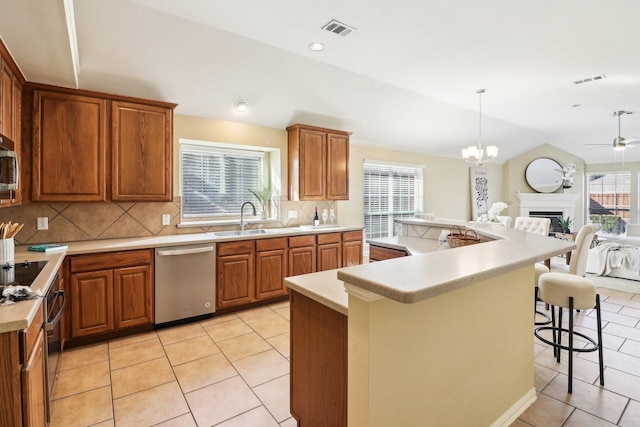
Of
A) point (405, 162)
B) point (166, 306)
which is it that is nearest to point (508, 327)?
point (166, 306)

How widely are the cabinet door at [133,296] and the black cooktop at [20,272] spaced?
2.49ft

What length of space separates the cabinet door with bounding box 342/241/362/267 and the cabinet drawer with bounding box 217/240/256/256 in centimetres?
140

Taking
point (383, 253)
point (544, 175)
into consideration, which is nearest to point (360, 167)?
point (383, 253)

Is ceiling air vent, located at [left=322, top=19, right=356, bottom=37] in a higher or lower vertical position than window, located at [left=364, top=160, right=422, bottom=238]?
higher

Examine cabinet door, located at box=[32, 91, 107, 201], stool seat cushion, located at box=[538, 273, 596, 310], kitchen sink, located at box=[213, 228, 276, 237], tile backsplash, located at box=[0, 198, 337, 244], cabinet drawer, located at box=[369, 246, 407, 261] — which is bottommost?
stool seat cushion, located at box=[538, 273, 596, 310]

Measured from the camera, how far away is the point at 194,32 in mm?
2848

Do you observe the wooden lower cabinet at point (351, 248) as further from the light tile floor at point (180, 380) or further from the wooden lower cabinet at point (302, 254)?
the light tile floor at point (180, 380)

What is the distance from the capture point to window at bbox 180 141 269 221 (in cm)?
401

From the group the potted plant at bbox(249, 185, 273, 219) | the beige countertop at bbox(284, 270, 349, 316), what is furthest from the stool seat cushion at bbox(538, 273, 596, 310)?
the potted plant at bbox(249, 185, 273, 219)

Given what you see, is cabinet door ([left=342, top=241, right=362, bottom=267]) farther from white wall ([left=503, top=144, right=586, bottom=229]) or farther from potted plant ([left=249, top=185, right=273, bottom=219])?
white wall ([left=503, top=144, right=586, bottom=229])

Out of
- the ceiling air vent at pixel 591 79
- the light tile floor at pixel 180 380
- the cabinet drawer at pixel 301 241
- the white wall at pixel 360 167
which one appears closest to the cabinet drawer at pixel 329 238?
the cabinet drawer at pixel 301 241

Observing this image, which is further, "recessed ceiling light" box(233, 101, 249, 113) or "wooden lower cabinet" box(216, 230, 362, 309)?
"recessed ceiling light" box(233, 101, 249, 113)

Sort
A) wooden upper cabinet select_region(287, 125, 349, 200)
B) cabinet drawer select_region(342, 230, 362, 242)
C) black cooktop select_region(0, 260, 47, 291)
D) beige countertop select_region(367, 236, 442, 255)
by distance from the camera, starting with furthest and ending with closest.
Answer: cabinet drawer select_region(342, 230, 362, 242) < wooden upper cabinet select_region(287, 125, 349, 200) < beige countertop select_region(367, 236, 442, 255) < black cooktop select_region(0, 260, 47, 291)

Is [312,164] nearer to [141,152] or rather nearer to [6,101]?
[141,152]
